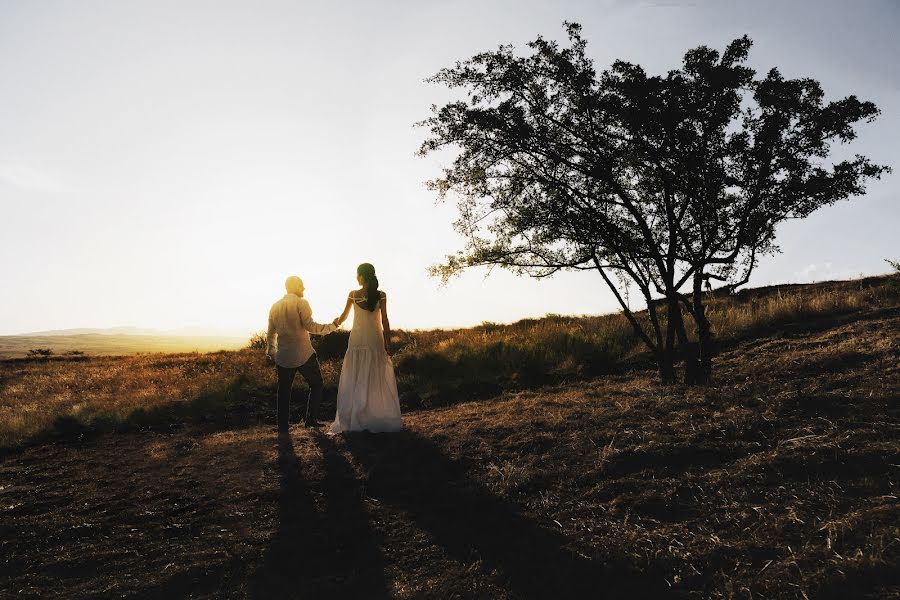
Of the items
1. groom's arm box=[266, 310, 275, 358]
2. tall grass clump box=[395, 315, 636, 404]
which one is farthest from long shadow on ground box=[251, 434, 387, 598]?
tall grass clump box=[395, 315, 636, 404]

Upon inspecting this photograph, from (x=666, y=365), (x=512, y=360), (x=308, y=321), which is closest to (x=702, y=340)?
(x=666, y=365)

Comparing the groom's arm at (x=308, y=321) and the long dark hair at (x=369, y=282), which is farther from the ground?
the long dark hair at (x=369, y=282)

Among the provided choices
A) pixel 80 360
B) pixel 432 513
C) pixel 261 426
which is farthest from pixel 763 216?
pixel 80 360

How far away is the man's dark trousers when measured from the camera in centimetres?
1093

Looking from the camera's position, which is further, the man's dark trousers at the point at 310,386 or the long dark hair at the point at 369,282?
the man's dark trousers at the point at 310,386

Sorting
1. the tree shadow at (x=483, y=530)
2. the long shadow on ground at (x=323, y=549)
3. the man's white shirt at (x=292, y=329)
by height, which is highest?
the man's white shirt at (x=292, y=329)

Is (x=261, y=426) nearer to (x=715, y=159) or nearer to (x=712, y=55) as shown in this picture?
(x=715, y=159)

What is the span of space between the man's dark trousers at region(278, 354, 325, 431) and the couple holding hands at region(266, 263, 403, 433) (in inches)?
8.0

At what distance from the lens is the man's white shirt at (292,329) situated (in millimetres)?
10688

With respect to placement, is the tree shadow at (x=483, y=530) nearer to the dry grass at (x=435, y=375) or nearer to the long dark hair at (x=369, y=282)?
the long dark hair at (x=369, y=282)

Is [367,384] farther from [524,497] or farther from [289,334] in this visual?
[524,497]

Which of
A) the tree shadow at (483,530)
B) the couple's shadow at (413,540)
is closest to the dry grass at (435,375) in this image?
the tree shadow at (483,530)

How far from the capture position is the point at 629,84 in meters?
9.81

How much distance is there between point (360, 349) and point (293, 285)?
175 centimetres
